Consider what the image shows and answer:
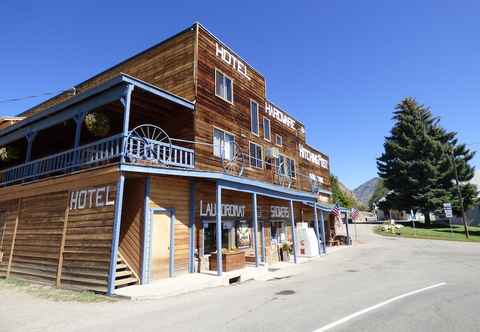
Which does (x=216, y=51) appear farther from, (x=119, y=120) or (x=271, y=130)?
(x=271, y=130)

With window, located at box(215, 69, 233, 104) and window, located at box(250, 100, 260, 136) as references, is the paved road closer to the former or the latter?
window, located at box(215, 69, 233, 104)

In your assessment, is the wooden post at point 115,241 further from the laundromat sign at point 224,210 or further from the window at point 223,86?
the window at point 223,86

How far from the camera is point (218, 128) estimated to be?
613 inches

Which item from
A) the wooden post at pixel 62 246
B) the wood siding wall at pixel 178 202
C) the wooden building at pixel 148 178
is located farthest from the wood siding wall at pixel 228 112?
the wooden post at pixel 62 246

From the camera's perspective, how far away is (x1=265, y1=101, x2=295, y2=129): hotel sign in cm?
2184

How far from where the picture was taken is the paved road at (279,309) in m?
5.89

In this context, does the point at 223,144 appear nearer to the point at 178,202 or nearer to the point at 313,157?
the point at 178,202

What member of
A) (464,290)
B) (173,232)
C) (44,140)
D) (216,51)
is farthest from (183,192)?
(44,140)

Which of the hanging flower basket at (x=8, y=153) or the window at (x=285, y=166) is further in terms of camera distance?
the window at (x=285, y=166)

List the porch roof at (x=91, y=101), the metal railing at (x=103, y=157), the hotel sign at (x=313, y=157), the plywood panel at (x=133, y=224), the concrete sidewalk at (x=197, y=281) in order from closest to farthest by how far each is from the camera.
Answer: the concrete sidewalk at (x=197, y=281), the metal railing at (x=103, y=157), the plywood panel at (x=133, y=224), the porch roof at (x=91, y=101), the hotel sign at (x=313, y=157)

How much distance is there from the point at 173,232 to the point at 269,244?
854 cm

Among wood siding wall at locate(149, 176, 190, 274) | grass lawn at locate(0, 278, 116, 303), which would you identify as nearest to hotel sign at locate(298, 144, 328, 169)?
wood siding wall at locate(149, 176, 190, 274)

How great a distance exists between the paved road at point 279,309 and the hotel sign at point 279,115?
13622mm

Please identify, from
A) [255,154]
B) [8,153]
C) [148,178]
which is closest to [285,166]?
[255,154]
